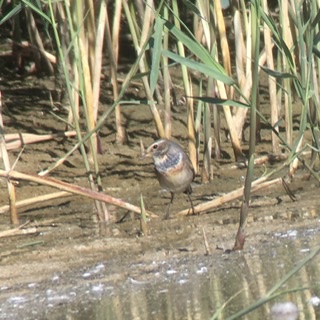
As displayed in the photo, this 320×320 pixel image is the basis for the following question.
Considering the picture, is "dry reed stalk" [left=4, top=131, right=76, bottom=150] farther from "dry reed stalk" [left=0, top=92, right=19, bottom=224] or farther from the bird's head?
"dry reed stalk" [left=0, top=92, right=19, bottom=224]

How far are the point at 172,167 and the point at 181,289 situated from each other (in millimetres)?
2134

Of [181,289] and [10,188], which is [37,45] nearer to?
[10,188]

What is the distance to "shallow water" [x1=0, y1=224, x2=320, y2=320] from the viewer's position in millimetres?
5238

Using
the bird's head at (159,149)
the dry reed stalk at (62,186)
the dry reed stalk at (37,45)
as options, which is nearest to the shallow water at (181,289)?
the dry reed stalk at (62,186)

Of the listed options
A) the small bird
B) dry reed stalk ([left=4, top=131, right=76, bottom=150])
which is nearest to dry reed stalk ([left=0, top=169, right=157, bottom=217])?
the small bird

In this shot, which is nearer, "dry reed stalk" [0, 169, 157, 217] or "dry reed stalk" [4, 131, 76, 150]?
"dry reed stalk" [0, 169, 157, 217]

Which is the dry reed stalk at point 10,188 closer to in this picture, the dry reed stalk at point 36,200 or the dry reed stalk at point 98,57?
the dry reed stalk at point 36,200

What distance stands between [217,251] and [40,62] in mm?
4253

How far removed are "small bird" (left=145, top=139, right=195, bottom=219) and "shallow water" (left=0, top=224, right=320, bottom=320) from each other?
1.26m

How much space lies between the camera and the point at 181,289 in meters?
5.64

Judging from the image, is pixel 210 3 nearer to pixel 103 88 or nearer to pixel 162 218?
pixel 162 218

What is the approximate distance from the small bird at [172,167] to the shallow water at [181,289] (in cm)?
126

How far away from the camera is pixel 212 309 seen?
5180 millimetres

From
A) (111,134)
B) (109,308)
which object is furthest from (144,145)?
(109,308)
